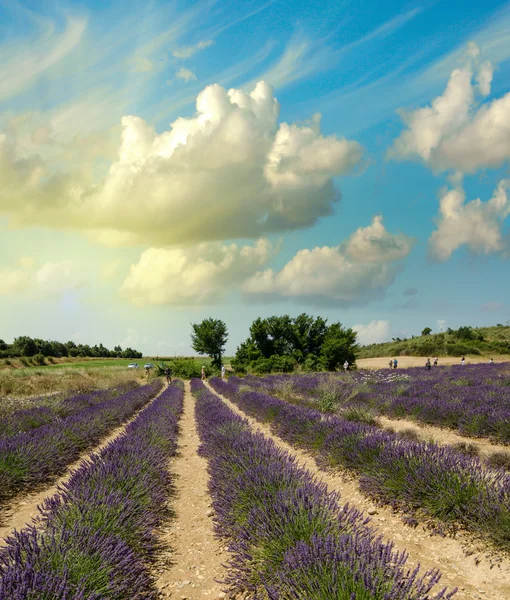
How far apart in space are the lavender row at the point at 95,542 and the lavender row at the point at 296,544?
684mm

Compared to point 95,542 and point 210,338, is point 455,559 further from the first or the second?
point 210,338

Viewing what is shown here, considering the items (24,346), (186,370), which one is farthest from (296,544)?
(24,346)

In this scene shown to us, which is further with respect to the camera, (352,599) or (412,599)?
(412,599)

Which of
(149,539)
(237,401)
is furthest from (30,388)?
(149,539)

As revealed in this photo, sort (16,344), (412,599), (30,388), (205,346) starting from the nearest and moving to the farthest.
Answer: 1. (412,599)
2. (30,388)
3. (205,346)
4. (16,344)

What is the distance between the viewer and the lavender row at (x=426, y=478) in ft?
11.3

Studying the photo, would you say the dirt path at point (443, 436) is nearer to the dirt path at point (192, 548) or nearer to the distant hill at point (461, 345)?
the dirt path at point (192, 548)

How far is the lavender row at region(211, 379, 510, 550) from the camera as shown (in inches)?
135

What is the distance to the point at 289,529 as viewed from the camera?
8.87ft

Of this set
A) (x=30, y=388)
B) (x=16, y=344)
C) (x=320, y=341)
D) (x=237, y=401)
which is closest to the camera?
(x=237, y=401)

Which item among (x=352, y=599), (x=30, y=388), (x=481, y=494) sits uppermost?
(x=352, y=599)

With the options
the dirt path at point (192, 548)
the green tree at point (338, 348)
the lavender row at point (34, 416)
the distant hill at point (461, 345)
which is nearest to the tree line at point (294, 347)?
the green tree at point (338, 348)

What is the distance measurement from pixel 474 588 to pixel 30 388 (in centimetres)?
2268

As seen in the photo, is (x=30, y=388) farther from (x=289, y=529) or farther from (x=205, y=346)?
(x=205, y=346)
